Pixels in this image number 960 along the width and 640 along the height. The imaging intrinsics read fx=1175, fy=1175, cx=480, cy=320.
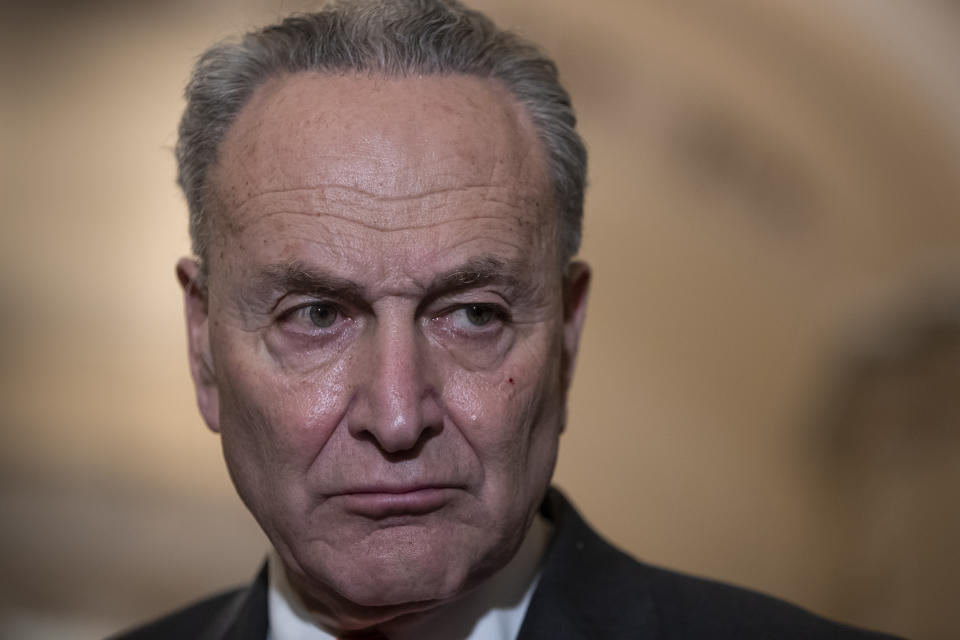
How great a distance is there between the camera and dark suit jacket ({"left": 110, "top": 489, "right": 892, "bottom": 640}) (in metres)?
2.27

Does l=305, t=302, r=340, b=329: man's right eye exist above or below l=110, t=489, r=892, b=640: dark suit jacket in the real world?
above

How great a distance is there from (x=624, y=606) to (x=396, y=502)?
0.60m

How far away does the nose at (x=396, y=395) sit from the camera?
6.36 feet

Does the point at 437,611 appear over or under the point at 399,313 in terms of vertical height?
under


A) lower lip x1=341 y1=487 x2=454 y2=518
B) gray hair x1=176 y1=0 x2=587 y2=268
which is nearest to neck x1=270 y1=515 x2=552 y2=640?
lower lip x1=341 y1=487 x2=454 y2=518

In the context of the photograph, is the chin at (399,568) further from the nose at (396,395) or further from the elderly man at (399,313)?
the nose at (396,395)

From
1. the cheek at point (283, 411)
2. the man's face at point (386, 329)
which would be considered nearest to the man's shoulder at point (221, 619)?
the man's face at point (386, 329)

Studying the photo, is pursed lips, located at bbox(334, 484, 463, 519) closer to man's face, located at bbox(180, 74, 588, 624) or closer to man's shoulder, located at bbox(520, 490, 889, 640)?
man's face, located at bbox(180, 74, 588, 624)

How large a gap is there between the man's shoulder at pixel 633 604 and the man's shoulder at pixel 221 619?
0.62 m

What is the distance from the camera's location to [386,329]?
2000 mm

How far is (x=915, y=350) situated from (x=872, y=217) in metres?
0.56

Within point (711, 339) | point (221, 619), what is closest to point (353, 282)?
point (221, 619)

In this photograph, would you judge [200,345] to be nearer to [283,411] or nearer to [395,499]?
[283,411]

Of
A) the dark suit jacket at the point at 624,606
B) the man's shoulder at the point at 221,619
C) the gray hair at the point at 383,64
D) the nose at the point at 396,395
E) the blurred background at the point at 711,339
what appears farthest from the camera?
the blurred background at the point at 711,339
